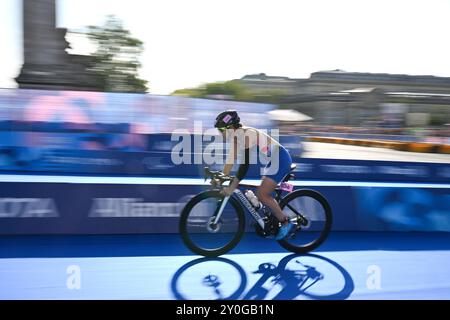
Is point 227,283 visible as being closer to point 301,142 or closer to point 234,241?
point 234,241

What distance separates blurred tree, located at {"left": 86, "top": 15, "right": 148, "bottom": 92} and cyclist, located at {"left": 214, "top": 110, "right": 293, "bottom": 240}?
173ft

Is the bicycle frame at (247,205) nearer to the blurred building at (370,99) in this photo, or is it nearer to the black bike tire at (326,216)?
the black bike tire at (326,216)

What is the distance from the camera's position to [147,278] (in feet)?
15.8

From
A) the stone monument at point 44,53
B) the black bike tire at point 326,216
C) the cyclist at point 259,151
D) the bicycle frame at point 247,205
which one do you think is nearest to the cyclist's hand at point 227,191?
the cyclist at point 259,151

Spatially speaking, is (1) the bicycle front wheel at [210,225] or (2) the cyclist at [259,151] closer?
(2) the cyclist at [259,151]

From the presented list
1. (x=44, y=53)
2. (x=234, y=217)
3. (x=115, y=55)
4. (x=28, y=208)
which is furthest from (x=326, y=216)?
(x=115, y=55)

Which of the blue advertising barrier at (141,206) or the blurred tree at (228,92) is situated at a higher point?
the blurred tree at (228,92)

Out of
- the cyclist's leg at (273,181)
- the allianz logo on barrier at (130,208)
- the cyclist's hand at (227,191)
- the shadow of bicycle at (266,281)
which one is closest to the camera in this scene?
the shadow of bicycle at (266,281)

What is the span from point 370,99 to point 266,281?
5787 cm

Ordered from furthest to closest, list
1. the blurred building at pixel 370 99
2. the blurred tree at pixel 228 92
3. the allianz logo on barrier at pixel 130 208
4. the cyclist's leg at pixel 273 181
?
the blurred tree at pixel 228 92, the blurred building at pixel 370 99, the allianz logo on barrier at pixel 130 208, the cyclist's leg at pixel 273 181

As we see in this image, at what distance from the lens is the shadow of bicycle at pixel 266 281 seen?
446 cm

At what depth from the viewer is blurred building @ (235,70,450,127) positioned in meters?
50.6

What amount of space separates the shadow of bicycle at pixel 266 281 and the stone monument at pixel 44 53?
14532 mm

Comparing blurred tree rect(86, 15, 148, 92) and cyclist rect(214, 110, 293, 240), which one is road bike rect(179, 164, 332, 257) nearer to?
cyclist rect(214, 110, 293, 240)
